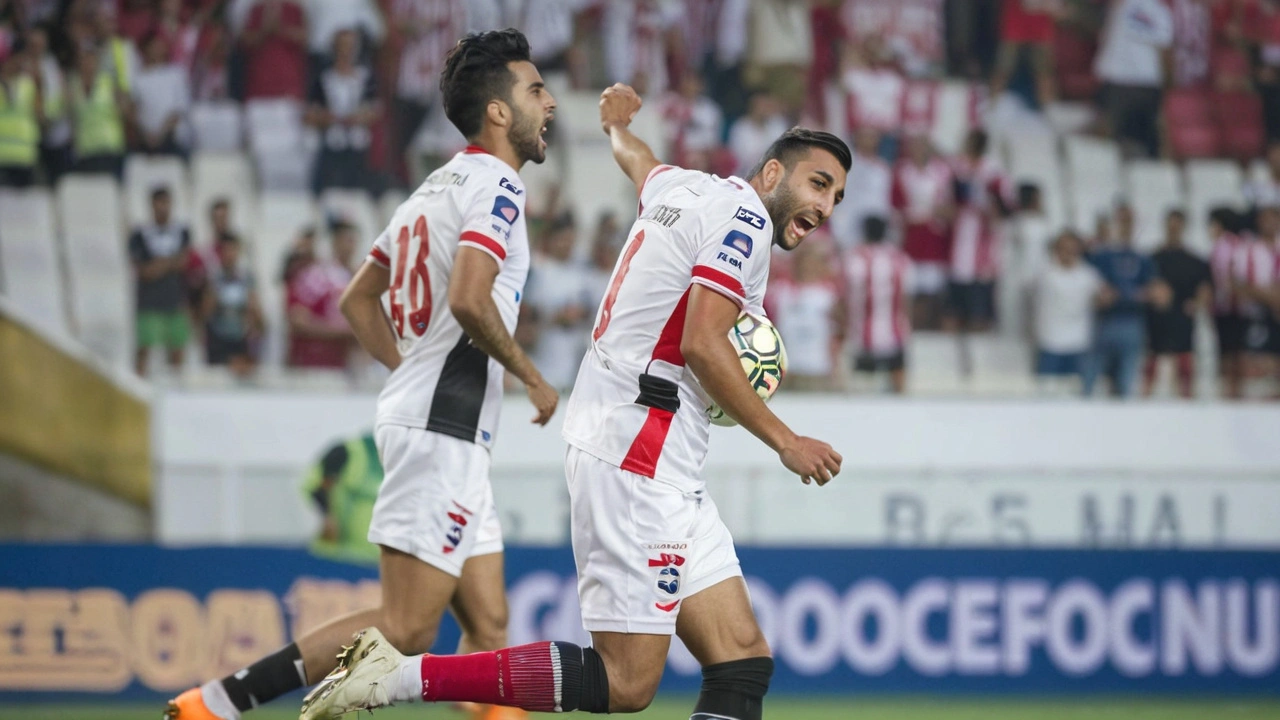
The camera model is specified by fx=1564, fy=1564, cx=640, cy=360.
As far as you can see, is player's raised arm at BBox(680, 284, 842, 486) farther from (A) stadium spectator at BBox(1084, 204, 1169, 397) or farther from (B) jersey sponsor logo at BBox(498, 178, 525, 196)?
(A) stadium spectator at BBox(1084, 204, 1169, 397)

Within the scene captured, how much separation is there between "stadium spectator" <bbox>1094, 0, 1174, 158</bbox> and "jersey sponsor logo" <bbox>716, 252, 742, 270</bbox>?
38.3 feet

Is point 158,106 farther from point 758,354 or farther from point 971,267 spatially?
point 758,354

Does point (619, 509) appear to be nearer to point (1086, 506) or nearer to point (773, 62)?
point (1086, 506)

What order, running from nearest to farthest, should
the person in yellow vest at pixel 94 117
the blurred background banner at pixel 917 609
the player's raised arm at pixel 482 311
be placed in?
Result: the player's raised arm at pixel 482 311, the blurred background banner at pixel 917 609, the person in yellow vest at pixel 94 117

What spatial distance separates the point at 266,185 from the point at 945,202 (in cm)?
590

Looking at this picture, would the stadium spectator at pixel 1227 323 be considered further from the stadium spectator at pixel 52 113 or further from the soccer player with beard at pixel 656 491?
the stadium spectator at pixel 52 113

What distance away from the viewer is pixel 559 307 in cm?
1177

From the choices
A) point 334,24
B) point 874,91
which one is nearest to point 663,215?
point 334,24

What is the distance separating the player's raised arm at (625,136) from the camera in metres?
5.67

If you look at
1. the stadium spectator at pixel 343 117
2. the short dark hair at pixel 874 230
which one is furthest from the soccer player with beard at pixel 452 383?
the stadium spectator at pixel 343 117

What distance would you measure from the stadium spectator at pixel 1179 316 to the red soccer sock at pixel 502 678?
893cm

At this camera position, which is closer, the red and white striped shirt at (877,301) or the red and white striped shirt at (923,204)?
the red and white striped shirt at (877,301)

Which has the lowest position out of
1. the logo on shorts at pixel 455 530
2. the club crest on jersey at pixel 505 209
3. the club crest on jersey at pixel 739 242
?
the logo on shorts at pixel 455 530

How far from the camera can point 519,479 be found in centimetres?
980
